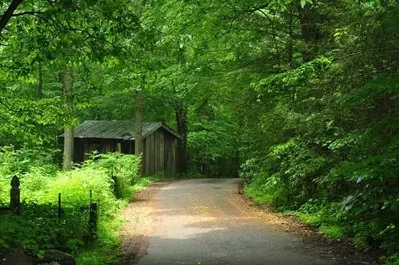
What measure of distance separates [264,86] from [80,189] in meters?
5.89

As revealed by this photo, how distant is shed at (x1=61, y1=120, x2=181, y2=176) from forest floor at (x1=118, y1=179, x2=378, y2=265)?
1493cm

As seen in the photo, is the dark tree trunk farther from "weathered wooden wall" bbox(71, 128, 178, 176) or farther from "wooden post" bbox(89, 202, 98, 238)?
"weathered wooden wall" bbox(71, 128, 178, 176)

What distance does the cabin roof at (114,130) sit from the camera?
107 ft

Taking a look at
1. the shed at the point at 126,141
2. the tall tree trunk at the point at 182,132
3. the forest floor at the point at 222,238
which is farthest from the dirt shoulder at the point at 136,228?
the tall tree trunk at the point at 182,132

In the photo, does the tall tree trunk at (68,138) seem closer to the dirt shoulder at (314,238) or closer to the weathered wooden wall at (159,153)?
the dirt shoulder at (314,238)

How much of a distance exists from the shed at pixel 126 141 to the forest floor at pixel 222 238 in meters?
14.9

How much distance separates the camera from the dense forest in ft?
24.7

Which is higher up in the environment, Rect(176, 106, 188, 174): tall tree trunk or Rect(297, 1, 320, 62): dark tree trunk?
Rect(297, 1, 320, 62): dark tree trunk

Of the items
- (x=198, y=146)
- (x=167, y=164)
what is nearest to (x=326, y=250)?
(x=167, y=164)

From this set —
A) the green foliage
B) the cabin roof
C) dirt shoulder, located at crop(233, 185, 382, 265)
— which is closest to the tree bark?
the green foliage

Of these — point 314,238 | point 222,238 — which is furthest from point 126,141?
point 314,238

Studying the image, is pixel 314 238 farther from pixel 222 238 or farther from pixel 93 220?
pixel 93 220

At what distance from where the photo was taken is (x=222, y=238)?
38.0 ft

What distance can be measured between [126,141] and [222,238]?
22.0 m
